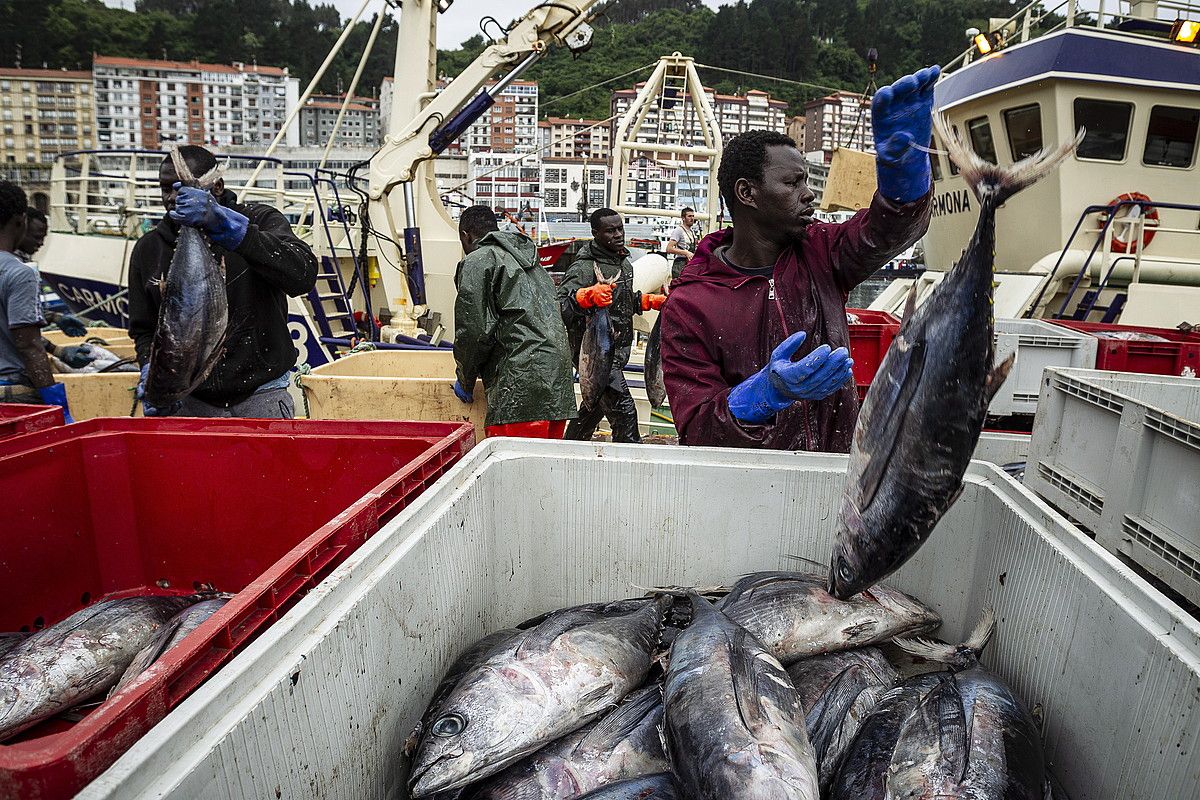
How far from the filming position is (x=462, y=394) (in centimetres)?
457

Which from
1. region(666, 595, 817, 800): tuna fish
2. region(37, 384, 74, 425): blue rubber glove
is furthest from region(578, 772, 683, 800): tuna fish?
region(37, 384, 74, 425): blue rubber glove

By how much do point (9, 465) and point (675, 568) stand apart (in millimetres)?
1967

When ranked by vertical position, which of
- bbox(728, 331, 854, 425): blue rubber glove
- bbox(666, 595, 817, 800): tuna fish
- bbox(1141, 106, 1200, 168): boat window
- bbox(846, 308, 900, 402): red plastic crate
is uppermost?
bbox(1141, 106, 1200, 168): boat window

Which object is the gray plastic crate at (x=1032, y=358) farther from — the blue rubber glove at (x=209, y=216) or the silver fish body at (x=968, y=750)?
the blue rubber glove at (x=209, y=216)

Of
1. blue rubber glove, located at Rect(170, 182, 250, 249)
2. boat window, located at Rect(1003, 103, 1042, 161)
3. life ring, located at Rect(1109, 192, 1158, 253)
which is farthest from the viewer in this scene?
boat window, located at Rect(1003, 103, 1042, 161)

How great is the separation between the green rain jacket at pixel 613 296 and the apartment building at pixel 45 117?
398 ft

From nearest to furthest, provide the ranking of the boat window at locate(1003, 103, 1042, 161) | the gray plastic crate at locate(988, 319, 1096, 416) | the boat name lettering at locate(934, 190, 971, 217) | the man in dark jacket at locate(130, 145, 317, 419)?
the man in dark jacket at locate(130, 145, 317, 419)
the gray plastic crate at locate(988, 319, 1096, 416)
the boat window at locate(1003, 103, 1042, 161)
the boat name lettering at locate(934, 190, 971, 217)

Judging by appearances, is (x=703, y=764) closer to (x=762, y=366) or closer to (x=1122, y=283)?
(x=762, y=366)

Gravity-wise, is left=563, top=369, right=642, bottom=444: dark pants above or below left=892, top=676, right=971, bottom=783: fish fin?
below

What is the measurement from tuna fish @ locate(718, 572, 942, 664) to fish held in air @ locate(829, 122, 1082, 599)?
0.99ft

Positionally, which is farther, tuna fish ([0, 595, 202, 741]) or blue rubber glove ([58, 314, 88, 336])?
blue rubber glove ([58, 314, 88, 336])

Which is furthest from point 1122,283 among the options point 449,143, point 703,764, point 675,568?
point 703,764

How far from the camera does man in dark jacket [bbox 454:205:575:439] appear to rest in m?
4.26

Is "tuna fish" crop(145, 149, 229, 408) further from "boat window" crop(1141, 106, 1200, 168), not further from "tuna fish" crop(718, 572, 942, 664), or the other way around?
"boat window" crop(1141, 106, 1200, 168)
